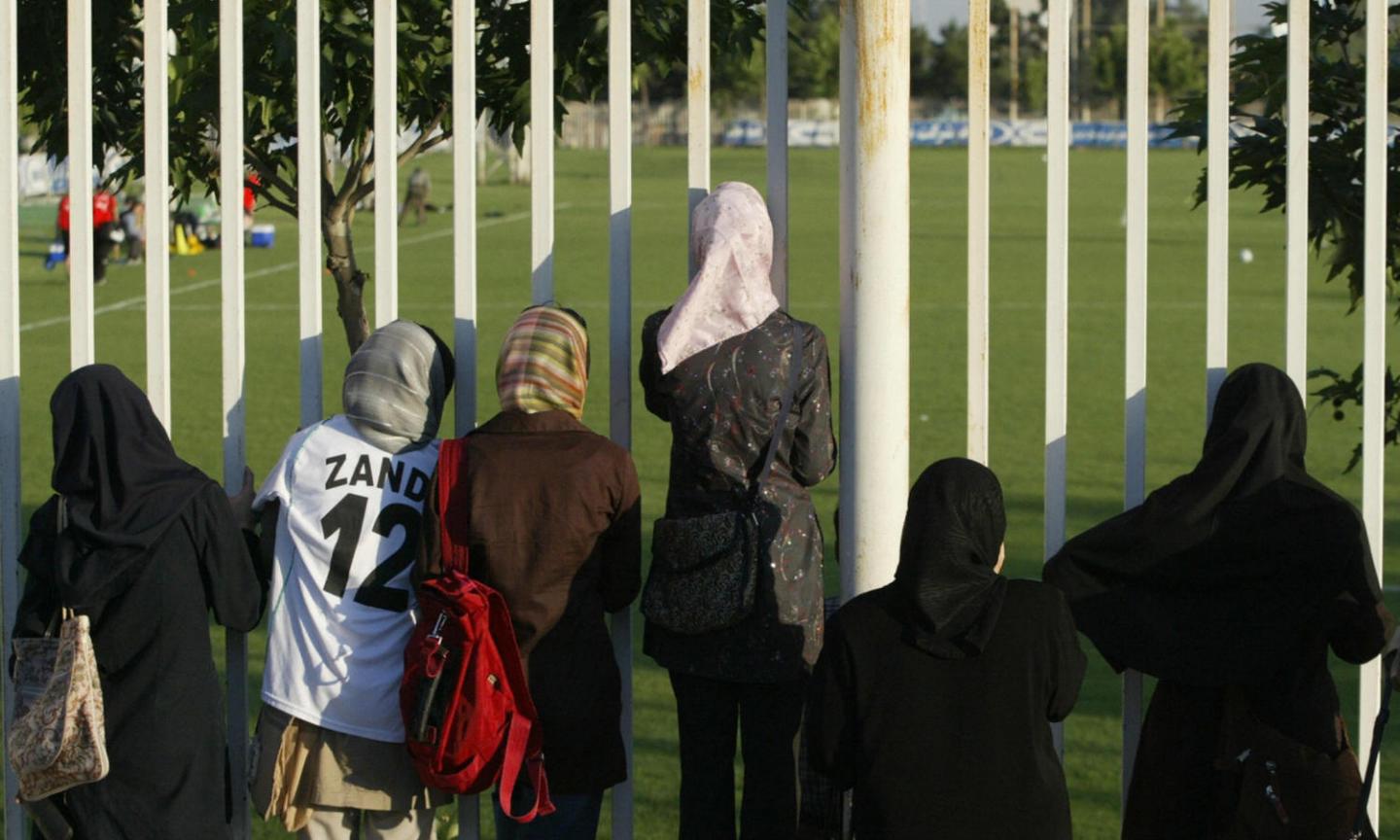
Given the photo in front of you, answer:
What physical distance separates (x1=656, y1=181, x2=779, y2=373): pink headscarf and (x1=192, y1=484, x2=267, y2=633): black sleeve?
0.97 meters

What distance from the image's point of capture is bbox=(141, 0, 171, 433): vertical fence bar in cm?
426

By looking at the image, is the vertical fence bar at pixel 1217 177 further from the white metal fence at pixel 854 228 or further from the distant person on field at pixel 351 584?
the distant person on field at pixel 351 584

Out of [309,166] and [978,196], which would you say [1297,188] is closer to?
[978,196]

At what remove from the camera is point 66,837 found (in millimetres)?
3984

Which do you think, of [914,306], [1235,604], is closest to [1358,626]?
[1235,604]

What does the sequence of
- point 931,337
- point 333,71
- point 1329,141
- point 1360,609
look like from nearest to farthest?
point 1360,609
point 333,71
point 1329,141
point 931,337

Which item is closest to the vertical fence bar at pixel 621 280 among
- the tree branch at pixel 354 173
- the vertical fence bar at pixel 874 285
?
the vertical fence bar at pixel 874 285

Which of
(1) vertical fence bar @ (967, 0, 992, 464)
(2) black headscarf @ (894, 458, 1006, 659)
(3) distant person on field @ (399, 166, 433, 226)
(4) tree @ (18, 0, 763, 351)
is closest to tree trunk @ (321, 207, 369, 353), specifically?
(4) tree @ (18, 0, 763, 351)

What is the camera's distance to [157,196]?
4.27 meters

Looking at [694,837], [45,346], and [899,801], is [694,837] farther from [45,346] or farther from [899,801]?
[45,346]

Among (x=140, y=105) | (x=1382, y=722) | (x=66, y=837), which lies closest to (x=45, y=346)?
(x=140, y=105)

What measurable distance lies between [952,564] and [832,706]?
0.34 meters

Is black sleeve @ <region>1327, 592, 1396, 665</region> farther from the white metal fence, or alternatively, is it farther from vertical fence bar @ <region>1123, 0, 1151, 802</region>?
vertical fence bar @ <region>1123, 0, 1151, 802</region>

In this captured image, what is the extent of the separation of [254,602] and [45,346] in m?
17.1
